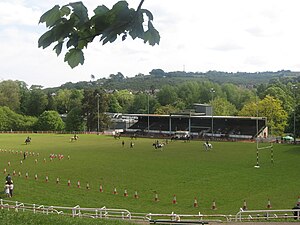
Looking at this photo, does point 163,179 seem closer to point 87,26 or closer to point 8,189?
point 8,189

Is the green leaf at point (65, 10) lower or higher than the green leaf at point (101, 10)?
lower

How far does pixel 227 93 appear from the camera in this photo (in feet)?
444

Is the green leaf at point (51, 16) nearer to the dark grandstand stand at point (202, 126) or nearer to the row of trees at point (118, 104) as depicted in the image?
the row of trees at point (118, 104)

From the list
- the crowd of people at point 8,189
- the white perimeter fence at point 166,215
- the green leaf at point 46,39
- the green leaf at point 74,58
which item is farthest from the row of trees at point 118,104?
the green leaf at point 46,39

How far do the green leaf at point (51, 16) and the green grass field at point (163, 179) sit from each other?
18878mm

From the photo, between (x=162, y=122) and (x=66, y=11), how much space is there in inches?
3335

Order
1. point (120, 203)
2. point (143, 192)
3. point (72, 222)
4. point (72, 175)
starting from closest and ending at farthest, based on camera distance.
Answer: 1. point (72, 222)
2. point (120, 203)
3. point (143, 192)
4. point (72, 175)

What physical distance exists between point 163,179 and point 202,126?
172 ft

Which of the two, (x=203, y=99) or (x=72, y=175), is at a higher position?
(x=203, y=99)

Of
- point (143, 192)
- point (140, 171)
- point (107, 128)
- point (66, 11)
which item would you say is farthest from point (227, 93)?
point (66, 11)

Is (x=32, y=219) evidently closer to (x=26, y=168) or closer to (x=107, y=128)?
(x=26, y=168)

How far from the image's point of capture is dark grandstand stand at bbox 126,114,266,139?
7431 centimetres

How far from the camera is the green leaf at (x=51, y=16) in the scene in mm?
2818

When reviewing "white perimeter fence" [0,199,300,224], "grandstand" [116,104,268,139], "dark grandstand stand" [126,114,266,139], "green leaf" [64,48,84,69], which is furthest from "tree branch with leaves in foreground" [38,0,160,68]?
"dark grandstand stand" [126,114,266,139]
